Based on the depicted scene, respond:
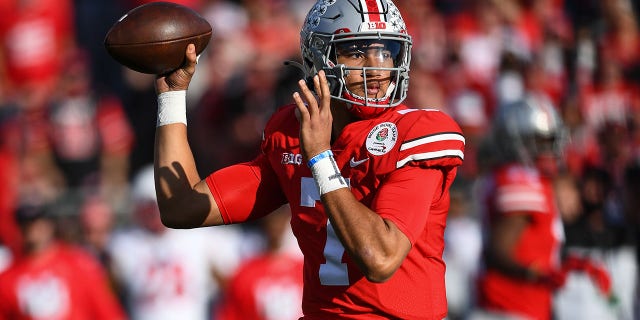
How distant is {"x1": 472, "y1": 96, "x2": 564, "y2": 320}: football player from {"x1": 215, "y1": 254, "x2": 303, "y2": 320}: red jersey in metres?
1.33

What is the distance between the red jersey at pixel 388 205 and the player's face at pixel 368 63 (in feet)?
0.34

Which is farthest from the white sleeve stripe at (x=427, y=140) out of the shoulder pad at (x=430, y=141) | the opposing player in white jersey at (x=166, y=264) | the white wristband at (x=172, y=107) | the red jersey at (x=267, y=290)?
the opposing player in white jersey at (x=166, y=264)

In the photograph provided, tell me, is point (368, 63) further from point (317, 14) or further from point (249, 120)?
point (249, 120)

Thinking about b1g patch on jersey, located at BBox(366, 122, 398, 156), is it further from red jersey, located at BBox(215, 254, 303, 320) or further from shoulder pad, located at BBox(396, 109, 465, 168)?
red jersey, located at BBox(215, 254, 303, 320)

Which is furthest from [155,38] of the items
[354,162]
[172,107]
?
[354,162]

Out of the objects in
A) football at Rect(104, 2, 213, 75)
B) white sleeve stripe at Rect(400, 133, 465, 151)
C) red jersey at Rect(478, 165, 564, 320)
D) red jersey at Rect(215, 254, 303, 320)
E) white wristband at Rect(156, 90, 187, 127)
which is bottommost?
red jersey at Rect(215, 254, 303, 320)

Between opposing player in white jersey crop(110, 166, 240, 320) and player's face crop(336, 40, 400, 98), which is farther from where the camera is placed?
opposing player in white jersey crop(110, 166, 240, 320)

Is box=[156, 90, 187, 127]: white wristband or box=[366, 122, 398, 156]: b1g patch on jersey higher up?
box=[156, 90, 187, 127]: white wristband

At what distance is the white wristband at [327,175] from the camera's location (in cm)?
326

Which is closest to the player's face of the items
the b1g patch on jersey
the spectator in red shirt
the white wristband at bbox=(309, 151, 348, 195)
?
the b1g patch on jersey

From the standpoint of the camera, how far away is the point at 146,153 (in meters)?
9.30

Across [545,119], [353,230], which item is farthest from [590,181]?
[353,230]

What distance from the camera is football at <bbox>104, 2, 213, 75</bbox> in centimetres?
379

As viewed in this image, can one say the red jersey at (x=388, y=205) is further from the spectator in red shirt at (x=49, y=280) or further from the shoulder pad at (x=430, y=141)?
the spectator in red shirt at (x=49, y=280)
